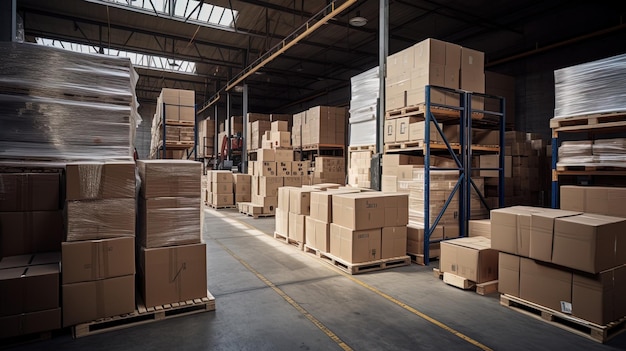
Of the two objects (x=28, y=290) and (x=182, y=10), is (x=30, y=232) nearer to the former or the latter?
(x=28, y=290)

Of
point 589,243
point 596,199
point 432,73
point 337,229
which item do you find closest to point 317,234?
point 337,229

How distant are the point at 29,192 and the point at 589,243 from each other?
18.7 ft

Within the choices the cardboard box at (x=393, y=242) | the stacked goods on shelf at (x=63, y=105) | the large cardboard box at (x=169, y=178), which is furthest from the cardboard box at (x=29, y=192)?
the cardboard box at (x=393, y=242)

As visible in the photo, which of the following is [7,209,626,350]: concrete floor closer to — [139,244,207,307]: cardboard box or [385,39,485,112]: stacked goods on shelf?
[139,244,207,307]: cardboard box

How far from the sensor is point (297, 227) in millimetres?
6707

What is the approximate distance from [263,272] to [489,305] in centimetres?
303

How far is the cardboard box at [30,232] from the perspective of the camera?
3.73 metres

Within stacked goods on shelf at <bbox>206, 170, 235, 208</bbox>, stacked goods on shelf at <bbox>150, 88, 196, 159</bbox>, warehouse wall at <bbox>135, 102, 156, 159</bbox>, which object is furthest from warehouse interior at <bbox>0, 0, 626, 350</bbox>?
warehouse wall at <bbox>135, 102, 156, 159</bbox>

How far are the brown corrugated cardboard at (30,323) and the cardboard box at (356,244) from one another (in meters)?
3.52

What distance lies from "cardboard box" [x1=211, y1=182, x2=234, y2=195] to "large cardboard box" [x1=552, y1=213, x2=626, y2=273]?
37.8ft

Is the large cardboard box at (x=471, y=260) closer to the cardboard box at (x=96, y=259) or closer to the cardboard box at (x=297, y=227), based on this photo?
the cardboard box at (x=297, y=227)

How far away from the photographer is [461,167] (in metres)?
6.13

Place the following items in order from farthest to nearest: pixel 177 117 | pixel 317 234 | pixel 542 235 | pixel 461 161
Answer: pixel 177 117
pixel 461 161
pixel 317 234
pixel 542 235

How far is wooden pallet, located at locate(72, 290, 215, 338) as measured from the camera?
3281 millimetres
